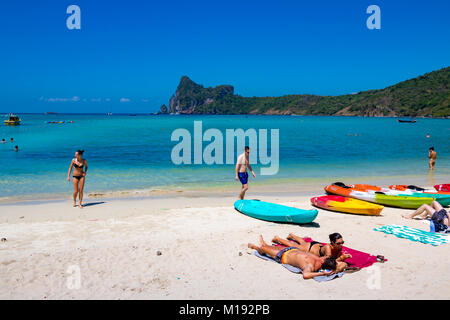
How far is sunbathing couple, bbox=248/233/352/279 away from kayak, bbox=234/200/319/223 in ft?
6.31

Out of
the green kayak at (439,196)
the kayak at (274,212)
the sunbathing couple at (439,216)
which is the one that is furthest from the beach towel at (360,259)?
the green kayak at (439,196)

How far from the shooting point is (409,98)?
14250 cm

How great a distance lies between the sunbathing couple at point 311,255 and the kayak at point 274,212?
6.31ft

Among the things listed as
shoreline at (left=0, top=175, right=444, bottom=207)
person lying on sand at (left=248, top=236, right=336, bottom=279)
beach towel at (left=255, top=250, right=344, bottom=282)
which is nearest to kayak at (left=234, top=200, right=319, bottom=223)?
person lying on sand at (left=248, top=236, right=336, bottom=279)

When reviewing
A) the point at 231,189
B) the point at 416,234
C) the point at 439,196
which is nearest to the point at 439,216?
the point at 416,234

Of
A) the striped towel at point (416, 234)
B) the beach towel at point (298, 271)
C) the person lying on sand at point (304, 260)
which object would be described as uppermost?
the person lying on sand at point (304, 260)

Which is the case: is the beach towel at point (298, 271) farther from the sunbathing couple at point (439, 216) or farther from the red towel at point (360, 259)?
the sunbathing couple at point (439, 216)

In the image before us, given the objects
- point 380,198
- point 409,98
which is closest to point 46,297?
point 380,198

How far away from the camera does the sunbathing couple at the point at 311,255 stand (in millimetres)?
6324

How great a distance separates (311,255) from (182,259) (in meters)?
2.44

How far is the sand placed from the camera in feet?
18.9

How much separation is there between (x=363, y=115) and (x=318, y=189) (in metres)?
160

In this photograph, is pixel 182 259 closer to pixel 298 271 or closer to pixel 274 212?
pixel 298 271
